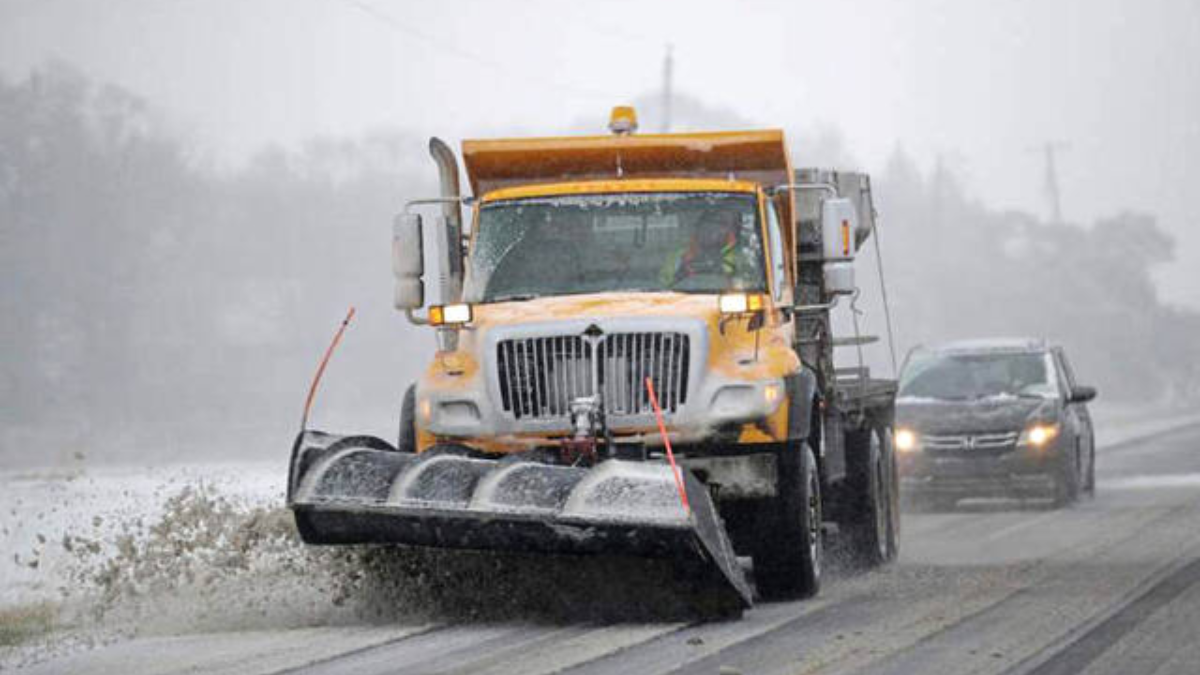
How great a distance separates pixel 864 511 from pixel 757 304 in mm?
3634

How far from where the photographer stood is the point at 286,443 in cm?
5259

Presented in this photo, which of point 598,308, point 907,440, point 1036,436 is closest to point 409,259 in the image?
point 598,308

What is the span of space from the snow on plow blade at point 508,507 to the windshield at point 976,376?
11.6 m

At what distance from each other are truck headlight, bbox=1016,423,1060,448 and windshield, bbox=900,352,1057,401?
0.60 meters

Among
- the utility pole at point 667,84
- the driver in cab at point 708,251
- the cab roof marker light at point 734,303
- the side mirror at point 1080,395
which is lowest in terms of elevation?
the side mirror at point 1080,395

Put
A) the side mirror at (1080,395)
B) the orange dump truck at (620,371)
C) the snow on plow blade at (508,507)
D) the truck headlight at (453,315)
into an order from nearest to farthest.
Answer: the snow on plow blade at (508,507), the orange dump truck at (620,371), the truck headlight at (453,315), the side mirror at (1080,395)

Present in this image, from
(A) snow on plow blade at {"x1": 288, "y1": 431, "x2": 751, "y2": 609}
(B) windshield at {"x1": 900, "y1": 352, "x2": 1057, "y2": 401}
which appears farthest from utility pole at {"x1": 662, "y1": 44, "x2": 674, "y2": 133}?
(A) snow on plow blade at {"x1": 288, "y1": 431, "x2": 751, "y2": 609}

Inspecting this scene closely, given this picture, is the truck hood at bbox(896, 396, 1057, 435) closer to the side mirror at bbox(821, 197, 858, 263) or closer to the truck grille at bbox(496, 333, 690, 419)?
the side mirror at bbox(821, 197, 858, 263)

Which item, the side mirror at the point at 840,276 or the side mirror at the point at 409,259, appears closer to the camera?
the side mirror at the point at 409,259

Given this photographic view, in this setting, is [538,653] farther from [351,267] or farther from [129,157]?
[351,267]

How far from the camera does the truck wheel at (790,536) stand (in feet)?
37.1

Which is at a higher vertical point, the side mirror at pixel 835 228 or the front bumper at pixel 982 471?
the side mirror at pixel 835 228

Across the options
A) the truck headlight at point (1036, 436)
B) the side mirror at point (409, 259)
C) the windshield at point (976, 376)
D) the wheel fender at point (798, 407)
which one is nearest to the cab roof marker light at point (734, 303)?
the wheel fender at point (798, 407)

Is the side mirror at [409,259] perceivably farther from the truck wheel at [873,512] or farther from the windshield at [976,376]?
the windshield at [976,376]
